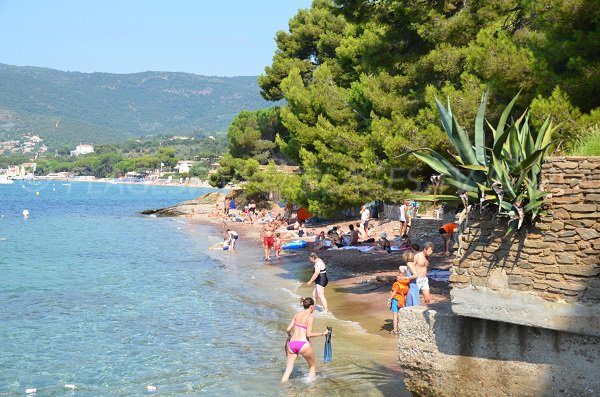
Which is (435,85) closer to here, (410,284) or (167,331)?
(410,284)

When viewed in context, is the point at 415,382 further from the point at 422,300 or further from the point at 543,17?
the point at 543,17

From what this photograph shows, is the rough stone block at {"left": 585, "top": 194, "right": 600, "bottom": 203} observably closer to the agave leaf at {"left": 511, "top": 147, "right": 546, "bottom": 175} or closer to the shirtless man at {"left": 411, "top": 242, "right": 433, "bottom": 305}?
the agave leaf at {"left": 511, "top": 147, "right": 546, "bottom": 175}

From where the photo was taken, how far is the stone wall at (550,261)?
23.6 feet

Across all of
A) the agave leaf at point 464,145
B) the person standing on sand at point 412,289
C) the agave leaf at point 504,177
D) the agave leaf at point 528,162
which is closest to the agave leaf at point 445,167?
the agave leaf at point 464,145

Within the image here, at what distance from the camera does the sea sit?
1068cm

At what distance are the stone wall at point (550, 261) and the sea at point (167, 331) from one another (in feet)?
8.19

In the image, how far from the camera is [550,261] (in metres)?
7.36

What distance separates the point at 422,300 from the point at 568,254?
6.10 meters

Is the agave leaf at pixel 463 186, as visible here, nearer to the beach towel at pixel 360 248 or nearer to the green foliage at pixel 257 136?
the beach towel at pixel 360 248

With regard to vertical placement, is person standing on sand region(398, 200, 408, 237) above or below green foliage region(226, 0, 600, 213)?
below

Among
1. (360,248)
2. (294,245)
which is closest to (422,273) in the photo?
(360,248)

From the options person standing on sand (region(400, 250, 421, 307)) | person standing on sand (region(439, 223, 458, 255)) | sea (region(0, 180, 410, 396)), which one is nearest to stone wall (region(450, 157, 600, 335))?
sea (region(0, 180, 410, 396))

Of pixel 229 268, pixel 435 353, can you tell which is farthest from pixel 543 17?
pixel 229 268

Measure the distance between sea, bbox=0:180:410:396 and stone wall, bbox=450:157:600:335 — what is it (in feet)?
8.19
